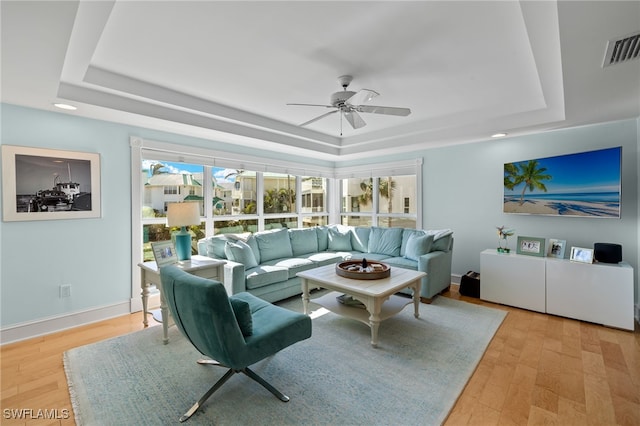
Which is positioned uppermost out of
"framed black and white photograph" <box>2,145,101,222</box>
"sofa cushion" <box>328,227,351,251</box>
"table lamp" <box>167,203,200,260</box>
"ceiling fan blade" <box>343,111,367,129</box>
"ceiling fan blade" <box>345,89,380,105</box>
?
"ceiling fan blade" <box>345,89,380,105</box>

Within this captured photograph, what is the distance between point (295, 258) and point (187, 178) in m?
1.93

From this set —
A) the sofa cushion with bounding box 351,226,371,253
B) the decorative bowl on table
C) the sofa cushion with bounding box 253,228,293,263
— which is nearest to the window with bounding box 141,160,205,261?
the sofa cushion with bounding box 253,228,293,263

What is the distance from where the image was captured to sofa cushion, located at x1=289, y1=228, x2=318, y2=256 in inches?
185

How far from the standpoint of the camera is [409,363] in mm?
2387

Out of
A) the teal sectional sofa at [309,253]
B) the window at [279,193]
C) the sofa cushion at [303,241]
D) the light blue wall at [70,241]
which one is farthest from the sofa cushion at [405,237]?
the light blue wall at [70,241]

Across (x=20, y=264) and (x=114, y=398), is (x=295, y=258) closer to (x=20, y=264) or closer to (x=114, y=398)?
(x=114, y=398)

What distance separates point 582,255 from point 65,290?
223 inches

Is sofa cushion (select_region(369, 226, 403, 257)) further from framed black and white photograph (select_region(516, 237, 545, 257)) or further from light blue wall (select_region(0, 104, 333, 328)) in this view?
light blue wall (select_region(0, 104, 333, 328))

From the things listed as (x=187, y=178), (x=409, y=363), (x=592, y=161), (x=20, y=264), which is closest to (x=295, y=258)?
(x=187, y=178)

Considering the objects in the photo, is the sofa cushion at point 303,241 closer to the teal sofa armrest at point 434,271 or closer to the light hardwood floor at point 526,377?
the teal sofa armrest at point 434,271

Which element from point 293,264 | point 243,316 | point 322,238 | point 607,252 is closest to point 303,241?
point 322,238

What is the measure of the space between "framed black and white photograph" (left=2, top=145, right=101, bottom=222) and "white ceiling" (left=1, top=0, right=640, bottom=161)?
19.2 inches

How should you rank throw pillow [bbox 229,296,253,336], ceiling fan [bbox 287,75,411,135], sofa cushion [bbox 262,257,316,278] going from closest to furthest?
throw pillow [bbox 229,296,253,336]
ceiling fan [bbox 287,75,411,135]
sofa cushion [bbox 262,257,316,278]

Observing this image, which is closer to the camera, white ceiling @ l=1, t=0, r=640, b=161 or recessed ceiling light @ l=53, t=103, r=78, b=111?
white ceiling @ l=1, t=0, r=640, b=161
